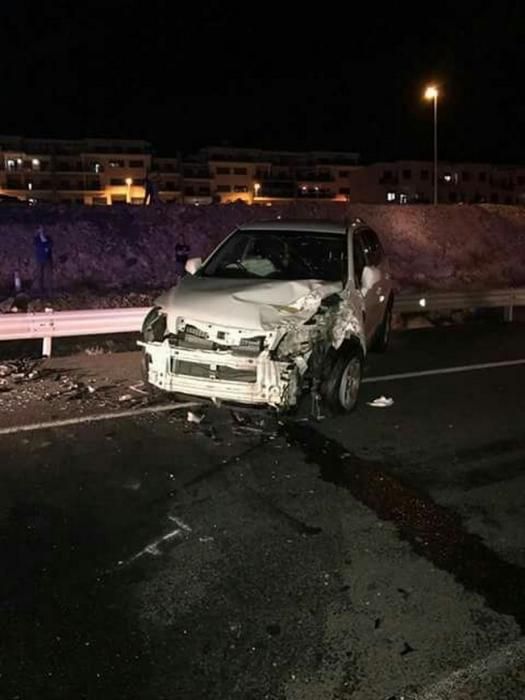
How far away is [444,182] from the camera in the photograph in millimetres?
86562

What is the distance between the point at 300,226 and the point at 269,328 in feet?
8.26

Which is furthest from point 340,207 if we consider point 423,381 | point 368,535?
point 368,535

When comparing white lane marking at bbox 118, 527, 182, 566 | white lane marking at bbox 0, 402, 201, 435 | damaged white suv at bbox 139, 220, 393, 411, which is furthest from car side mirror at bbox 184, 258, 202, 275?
white lane marking at bbox 118, 527, 182, 566

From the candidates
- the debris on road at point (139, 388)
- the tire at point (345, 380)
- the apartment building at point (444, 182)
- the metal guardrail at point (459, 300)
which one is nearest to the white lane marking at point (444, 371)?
the tire at point (345, 380)

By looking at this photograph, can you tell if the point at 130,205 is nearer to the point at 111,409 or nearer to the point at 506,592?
the point at 111,409

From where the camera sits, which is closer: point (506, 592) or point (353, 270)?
point (506, 592)

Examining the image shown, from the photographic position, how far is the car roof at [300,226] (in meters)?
8.52

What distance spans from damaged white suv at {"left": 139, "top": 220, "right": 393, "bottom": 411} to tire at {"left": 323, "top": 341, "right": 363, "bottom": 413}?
0.03 feet

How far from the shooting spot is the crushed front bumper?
255 inches

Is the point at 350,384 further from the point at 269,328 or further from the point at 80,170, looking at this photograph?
the point at 80,170

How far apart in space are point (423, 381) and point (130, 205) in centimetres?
1663

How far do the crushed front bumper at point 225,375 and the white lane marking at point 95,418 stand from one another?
0.76 m

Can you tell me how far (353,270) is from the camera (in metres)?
8.02

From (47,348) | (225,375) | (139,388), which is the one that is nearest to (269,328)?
(225,375)
